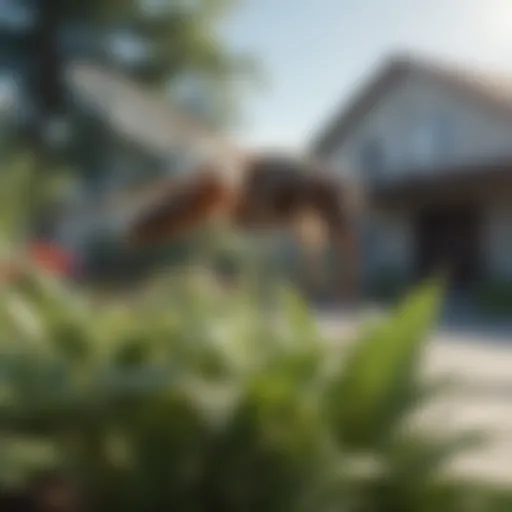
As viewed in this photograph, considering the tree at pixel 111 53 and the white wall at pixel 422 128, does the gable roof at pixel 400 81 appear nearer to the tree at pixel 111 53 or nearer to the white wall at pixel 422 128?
the white wall at pixel 422 128

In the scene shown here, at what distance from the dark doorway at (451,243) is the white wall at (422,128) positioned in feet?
1.78

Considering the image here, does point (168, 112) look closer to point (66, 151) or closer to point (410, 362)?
point (410, 362)

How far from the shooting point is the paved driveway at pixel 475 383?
1338 mm

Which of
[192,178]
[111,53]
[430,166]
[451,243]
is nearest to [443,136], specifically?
[430,166]

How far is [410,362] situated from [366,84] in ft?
35.9

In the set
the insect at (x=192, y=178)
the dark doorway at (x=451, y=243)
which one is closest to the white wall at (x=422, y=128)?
the dark doorway at (x=451, y=243)

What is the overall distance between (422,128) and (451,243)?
1.77 metres

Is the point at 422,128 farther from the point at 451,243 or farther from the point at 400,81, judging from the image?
the point at 451,243

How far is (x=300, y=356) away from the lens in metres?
1.20

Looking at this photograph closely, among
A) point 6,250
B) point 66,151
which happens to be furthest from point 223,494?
point 66,151

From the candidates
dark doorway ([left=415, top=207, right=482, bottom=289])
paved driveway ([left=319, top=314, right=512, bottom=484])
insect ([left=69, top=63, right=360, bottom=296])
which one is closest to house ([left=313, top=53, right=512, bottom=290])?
dark doorway ([left=415, top=207, right=482, bottom=289])

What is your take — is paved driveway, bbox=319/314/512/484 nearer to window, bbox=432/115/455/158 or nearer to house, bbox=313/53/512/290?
house, bbox=313/53/512/290

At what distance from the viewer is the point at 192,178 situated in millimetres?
3021

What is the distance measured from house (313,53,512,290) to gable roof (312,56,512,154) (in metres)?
0.01
